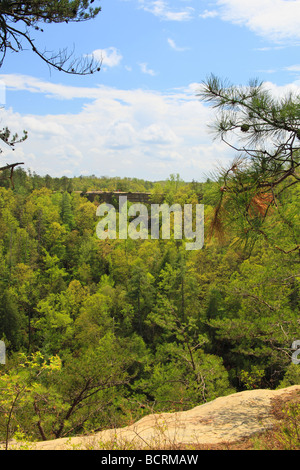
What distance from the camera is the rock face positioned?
3355 mm

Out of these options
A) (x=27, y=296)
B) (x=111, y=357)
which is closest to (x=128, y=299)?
(x=27, y=296)

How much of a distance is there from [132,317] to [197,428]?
24.8 m

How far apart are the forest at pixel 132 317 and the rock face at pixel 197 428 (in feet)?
1.07

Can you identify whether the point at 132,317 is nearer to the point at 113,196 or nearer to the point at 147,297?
the point at 147,297

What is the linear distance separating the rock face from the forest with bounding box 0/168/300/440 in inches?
12.8

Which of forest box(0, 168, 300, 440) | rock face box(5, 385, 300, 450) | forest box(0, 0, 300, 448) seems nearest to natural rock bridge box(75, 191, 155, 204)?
forest box(0, 0, 300, 448)

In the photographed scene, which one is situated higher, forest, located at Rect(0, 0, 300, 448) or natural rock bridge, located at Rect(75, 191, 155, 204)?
natural rock bridge, located at Rect(75, 191, 155, 204)

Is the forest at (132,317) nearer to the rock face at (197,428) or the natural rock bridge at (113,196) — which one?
the rock face at (197,428)

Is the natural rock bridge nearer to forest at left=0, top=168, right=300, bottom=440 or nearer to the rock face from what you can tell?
forest at left=0, top=168, right=300, bottom=440

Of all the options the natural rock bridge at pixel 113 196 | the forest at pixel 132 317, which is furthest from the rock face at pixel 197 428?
the natural rock bridge at pixel 113 196

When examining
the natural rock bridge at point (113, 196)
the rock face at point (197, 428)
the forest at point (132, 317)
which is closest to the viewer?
the rock face at point (197, 428)

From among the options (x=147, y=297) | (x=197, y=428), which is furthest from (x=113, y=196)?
(x=197, y=428)

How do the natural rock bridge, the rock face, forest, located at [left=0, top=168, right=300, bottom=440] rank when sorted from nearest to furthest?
1. the rock face
2. forest, located at [left=0, top=168, right=300, bottom=440]
3. the natural rock bridge

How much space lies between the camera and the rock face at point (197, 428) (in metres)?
3.36
